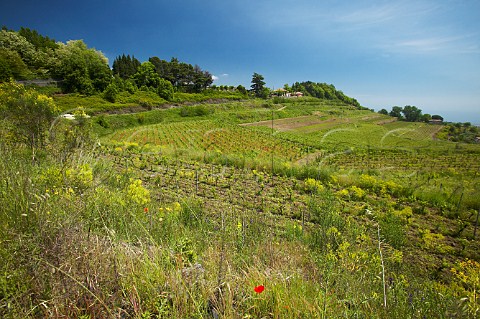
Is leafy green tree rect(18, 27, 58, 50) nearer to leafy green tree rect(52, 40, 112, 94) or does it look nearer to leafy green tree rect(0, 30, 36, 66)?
leafy green tree rect(0, 30, 36, 66)

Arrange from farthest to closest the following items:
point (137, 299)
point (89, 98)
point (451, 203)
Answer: point (89, 98) < point (451, 203) < point (137, 299)

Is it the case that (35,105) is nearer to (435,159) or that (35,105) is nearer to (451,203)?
(451,203)

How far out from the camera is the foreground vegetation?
5.65ft

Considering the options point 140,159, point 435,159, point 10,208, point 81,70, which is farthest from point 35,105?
point 81,70

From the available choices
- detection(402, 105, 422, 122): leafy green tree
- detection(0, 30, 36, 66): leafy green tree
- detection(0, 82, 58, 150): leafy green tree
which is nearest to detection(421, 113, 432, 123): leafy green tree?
detection(402, 105, 422, 122): leafy green tree

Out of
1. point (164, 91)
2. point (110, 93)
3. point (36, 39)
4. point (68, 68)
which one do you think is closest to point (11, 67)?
point (68, 68)

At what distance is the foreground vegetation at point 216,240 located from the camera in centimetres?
172

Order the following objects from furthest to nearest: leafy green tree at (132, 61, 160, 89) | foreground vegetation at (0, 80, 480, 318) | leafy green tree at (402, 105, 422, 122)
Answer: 1. leafy green tree at (132, 61, 160, 89)
2. leafy green tree at (402, 105, 422, 122)
3. foreground vegetation at (0, 80, 480, 318)

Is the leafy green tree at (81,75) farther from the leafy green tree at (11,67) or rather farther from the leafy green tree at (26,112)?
the leafy green tree at (26,112)

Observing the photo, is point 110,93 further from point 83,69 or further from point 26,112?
point 26,112

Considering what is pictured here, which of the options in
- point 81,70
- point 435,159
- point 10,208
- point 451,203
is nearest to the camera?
point 10,208

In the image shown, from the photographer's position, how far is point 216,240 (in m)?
3.07

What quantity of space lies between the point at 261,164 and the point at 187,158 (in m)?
5.51

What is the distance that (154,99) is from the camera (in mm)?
52812
